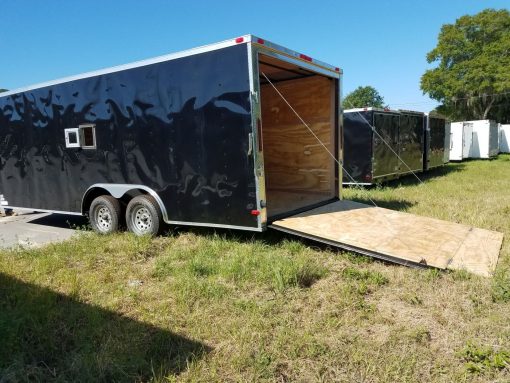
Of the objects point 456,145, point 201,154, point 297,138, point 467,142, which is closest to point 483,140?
point 467,142

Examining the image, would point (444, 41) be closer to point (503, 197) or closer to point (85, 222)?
point (503, 197)

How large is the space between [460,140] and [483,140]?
2.41 m

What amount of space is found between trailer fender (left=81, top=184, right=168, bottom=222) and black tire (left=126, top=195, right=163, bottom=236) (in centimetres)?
11

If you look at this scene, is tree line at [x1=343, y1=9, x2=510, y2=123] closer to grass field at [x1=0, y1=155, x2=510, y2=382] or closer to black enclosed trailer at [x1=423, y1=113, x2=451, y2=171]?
black enclosed trailer at [x1=423, y1=113, x2=451, y2=171]

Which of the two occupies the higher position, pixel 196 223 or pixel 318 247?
pixel 196 223

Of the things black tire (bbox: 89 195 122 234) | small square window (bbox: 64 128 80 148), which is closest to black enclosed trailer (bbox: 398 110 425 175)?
black tire (bbox: 89 195 122 234)

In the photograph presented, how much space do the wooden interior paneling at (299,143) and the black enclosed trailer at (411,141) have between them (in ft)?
16.1

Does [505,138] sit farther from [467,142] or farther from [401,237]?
[401,237]

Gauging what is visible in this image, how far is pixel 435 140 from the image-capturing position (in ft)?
50.7

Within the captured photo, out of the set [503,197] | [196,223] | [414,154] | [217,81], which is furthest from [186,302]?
[414,154]

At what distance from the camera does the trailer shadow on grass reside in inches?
112

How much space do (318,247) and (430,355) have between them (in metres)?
2.81

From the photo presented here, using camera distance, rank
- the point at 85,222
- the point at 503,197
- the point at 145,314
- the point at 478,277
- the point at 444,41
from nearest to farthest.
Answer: the point at 145,314 → the point at 478,277 → the point at 85,222 → the point at 503,197 → the point at 444,41

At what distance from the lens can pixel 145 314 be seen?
3.72 m
